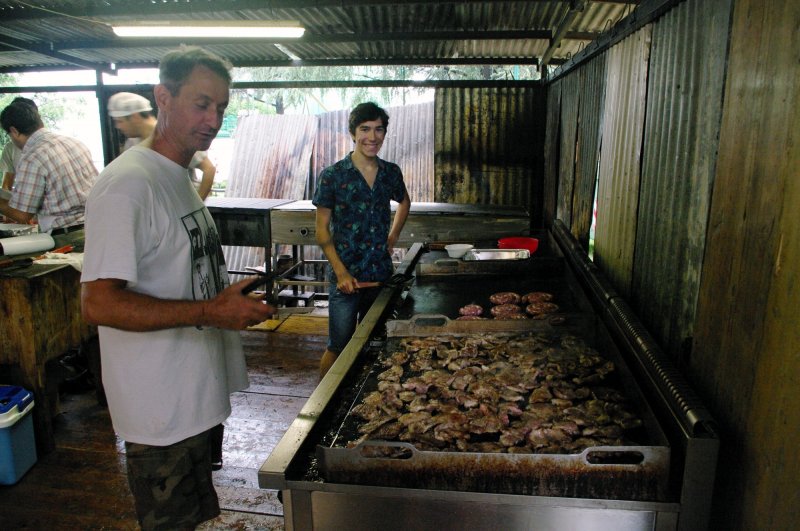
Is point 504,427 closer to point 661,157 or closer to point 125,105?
point 661,157

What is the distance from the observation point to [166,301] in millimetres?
1847

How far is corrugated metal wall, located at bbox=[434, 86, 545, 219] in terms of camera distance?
27.6 feet

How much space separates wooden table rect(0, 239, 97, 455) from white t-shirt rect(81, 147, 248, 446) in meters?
2.63

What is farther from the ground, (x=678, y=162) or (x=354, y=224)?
(x=678, y=162)

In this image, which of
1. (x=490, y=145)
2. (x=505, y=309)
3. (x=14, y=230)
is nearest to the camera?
(x=505, y=309)

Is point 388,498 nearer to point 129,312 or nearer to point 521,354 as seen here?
point 129,312

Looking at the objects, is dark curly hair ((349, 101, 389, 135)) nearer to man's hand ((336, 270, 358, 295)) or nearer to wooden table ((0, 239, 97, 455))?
man's hand ((336, 270, 358, 295))

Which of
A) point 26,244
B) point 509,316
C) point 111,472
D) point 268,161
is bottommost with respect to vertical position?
point 111,472

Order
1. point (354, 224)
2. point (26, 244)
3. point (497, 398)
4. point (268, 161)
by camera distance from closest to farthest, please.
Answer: point (497, 398), point (354, 224), point (26, 244), point (268, 161)

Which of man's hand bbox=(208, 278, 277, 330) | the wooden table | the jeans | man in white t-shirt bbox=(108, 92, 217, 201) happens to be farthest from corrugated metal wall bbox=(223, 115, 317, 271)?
man's hand bbox=(208, 278, 277, 330)

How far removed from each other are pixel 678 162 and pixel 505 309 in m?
1.51

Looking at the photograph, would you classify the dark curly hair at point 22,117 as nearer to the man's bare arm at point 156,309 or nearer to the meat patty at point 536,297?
the man's bare arm at point 156,309

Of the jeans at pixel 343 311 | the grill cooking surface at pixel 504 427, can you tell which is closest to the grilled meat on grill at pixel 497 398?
the grill cooking surface at pixel 504 427

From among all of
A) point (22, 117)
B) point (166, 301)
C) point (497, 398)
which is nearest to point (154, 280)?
point (166, 301)
